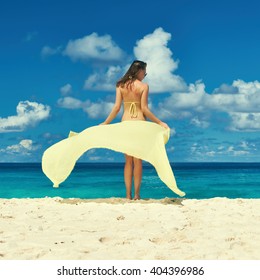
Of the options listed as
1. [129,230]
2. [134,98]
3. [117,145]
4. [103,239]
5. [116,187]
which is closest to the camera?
[103,239]

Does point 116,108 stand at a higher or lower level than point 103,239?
higher

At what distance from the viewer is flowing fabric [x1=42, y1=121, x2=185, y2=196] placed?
727 cm

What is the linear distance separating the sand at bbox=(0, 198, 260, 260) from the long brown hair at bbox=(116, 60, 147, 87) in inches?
74.7

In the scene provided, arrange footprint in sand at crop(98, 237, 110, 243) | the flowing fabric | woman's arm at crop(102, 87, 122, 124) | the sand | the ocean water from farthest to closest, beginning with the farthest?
the ocean water
woman's arm at crop(102, 87, 122, 124)
the flowing fabric
footprint in sand at crop(98, 237, 110, 243)
the sand

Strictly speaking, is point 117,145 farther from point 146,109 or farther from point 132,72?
point 132,72

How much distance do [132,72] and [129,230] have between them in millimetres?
2984

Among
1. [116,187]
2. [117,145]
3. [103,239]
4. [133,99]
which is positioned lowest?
[103,239]

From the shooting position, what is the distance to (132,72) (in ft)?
24.7

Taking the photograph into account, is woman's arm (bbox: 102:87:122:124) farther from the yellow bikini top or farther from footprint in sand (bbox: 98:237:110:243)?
footprint in sand (bbox: 98:237:110:243)

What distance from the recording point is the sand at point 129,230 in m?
4.48

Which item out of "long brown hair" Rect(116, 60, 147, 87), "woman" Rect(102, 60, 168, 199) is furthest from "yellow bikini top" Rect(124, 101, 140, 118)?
"long brown hair" Rect(116, 60, 147, 87)

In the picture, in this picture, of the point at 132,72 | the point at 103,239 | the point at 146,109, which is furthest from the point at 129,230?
A: the point at 132,72
